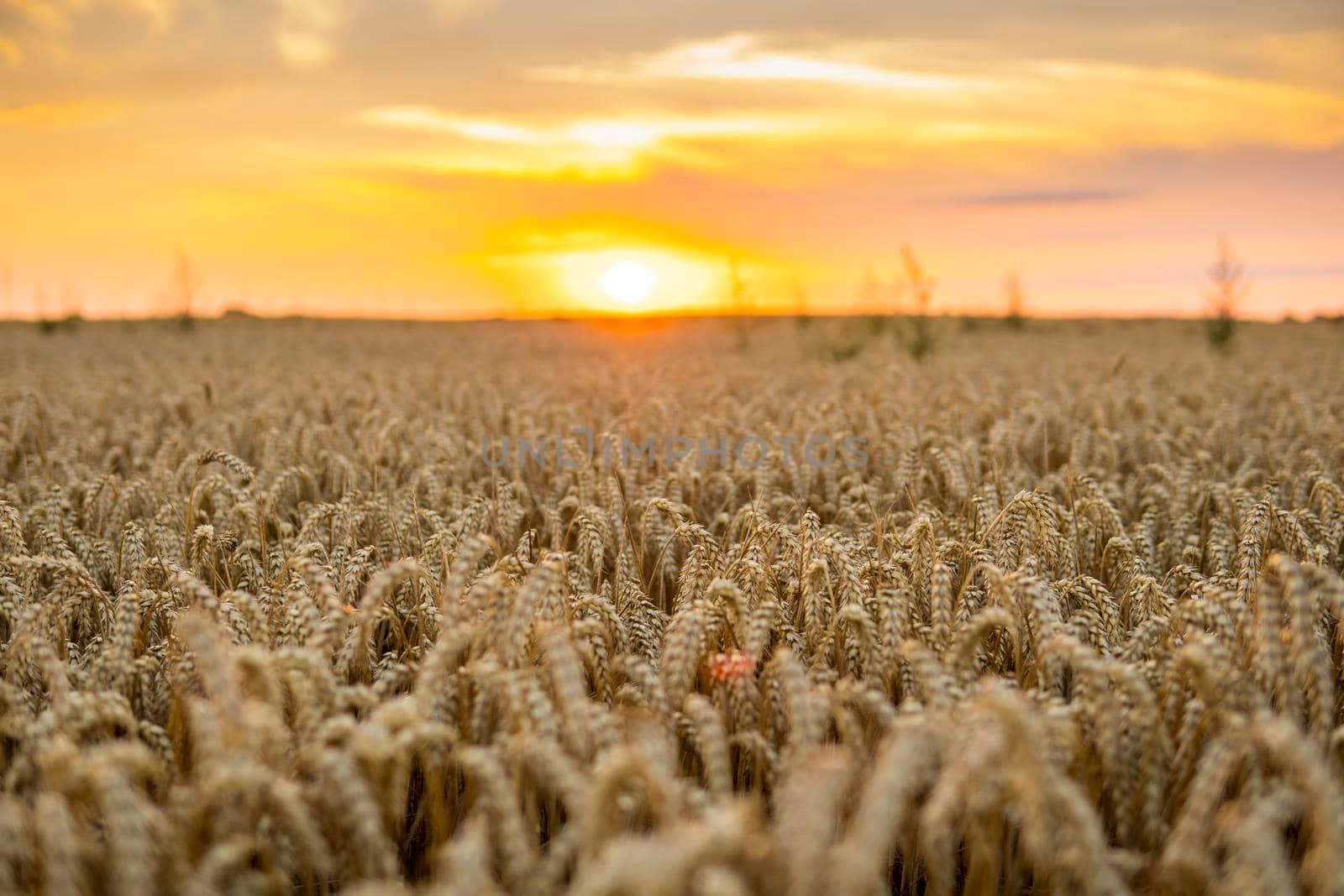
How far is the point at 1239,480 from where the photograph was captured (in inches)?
151

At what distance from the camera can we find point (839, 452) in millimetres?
4695

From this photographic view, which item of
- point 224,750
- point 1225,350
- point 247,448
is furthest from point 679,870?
point 1225,350

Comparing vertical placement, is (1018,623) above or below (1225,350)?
below

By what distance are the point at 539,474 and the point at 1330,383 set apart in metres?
7.96

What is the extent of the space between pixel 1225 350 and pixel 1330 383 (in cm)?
729

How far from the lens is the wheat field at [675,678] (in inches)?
49.5

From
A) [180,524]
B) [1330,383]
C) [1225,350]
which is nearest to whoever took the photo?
[180,524]

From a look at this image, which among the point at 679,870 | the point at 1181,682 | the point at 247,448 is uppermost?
the point at 247,448

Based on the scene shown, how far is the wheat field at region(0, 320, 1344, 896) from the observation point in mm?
1257

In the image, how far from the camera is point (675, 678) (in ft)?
5.86

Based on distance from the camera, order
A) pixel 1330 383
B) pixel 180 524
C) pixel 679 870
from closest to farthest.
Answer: pixel 679 870
pixel 180 524
pixel 1330 383

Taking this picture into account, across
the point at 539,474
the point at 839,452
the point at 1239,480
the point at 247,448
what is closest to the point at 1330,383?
the point at 1239,480

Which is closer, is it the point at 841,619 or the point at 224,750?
the point at 224,750

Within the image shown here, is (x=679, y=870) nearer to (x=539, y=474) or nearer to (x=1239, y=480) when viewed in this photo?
(x=539, y=474)
